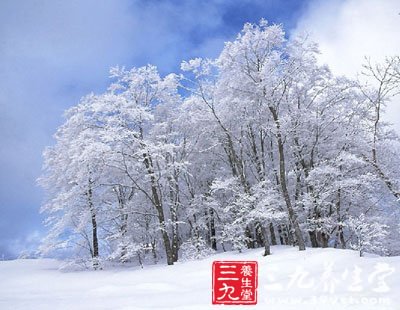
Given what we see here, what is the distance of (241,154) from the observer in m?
24.8

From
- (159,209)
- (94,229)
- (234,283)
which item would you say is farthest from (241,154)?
(234,283)

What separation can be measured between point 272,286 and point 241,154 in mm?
12837

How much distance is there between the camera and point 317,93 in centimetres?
2309

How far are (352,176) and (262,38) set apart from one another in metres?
9.56

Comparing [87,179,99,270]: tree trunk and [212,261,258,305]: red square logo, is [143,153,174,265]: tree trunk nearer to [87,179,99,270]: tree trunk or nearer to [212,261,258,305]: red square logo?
[87,179,99,270]: tree trunk

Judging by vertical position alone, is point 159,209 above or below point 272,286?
above

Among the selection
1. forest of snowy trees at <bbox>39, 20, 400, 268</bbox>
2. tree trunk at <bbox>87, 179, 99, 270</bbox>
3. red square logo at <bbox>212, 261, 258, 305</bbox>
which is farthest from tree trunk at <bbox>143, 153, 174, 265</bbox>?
red square logo at <bbox>212, 261, 258, 305</bbox>

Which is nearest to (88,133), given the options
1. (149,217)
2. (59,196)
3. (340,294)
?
(59,196)

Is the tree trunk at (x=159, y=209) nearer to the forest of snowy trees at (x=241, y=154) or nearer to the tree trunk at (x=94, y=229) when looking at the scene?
the forest of snowy trees at (x=241, y=154)

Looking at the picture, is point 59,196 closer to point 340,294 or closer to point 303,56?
point 303,56

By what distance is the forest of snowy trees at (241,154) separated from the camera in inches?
859

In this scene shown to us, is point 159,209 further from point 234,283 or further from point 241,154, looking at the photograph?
point 234,283

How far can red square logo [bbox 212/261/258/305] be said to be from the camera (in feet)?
31.4

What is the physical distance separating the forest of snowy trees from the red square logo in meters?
11.4
